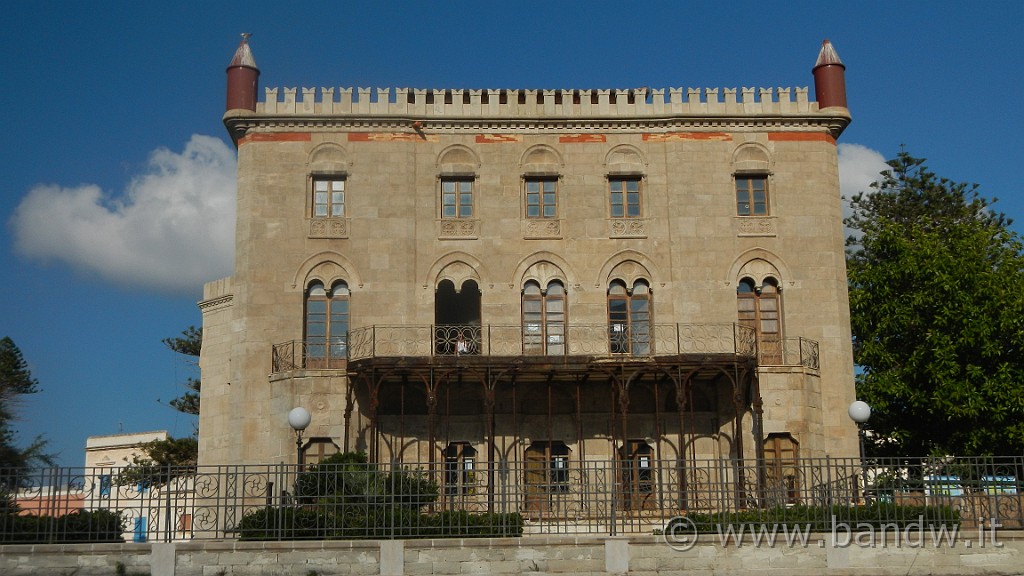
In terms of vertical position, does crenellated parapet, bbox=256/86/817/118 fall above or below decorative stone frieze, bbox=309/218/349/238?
above

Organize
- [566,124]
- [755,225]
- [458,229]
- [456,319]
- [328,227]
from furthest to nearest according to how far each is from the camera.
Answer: [456,319] < [566,124] < [755,225] < [458,229] < [328,227]

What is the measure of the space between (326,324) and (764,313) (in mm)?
10778

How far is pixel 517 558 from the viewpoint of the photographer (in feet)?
Result: 54.7

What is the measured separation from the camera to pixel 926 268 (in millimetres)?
27953

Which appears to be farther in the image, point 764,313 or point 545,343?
point 764,313

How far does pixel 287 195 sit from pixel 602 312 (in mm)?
8349

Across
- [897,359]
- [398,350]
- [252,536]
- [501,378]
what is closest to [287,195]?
[398,350]

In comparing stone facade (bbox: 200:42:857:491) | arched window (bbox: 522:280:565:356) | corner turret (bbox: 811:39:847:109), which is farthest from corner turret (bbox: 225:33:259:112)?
corner turret (bbox: 811:39:847:109)

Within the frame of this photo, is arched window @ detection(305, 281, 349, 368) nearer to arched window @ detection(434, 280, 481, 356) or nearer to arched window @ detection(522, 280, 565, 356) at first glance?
arched window @ detection(434, 280, 481, 356)

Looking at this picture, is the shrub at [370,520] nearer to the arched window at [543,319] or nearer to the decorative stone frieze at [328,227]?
the arched window at [543,319]

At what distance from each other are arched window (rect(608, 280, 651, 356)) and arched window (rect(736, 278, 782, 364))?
2329 mm

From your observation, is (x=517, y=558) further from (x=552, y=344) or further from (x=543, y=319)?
(x=543, y=319)

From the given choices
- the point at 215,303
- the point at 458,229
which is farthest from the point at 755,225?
the point at 215,303

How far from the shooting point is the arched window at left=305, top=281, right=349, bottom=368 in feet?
86.0
